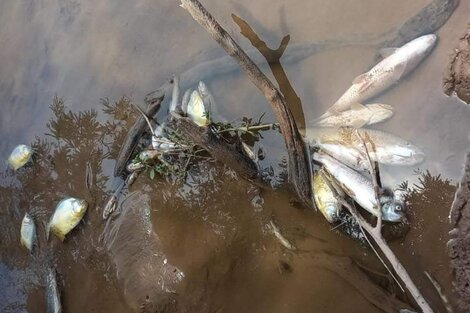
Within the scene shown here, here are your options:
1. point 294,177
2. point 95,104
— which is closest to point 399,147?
point 294,177

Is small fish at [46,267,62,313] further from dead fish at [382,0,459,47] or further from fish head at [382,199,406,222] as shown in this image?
dead fish at [382,0,459,47]

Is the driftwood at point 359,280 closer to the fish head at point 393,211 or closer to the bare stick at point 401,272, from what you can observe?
the bare stick at point 401,272

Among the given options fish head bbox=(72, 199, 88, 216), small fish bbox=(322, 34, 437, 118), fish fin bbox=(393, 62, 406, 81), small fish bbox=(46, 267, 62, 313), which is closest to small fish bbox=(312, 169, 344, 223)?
small fish bbox=(322, 34, 437, 118)

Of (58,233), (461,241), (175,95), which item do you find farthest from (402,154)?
(58,233)

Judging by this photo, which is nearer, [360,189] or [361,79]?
[360,189]

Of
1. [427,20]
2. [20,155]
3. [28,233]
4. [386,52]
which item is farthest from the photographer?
[20,155]

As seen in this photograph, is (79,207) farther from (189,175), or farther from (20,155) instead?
(189,175)
